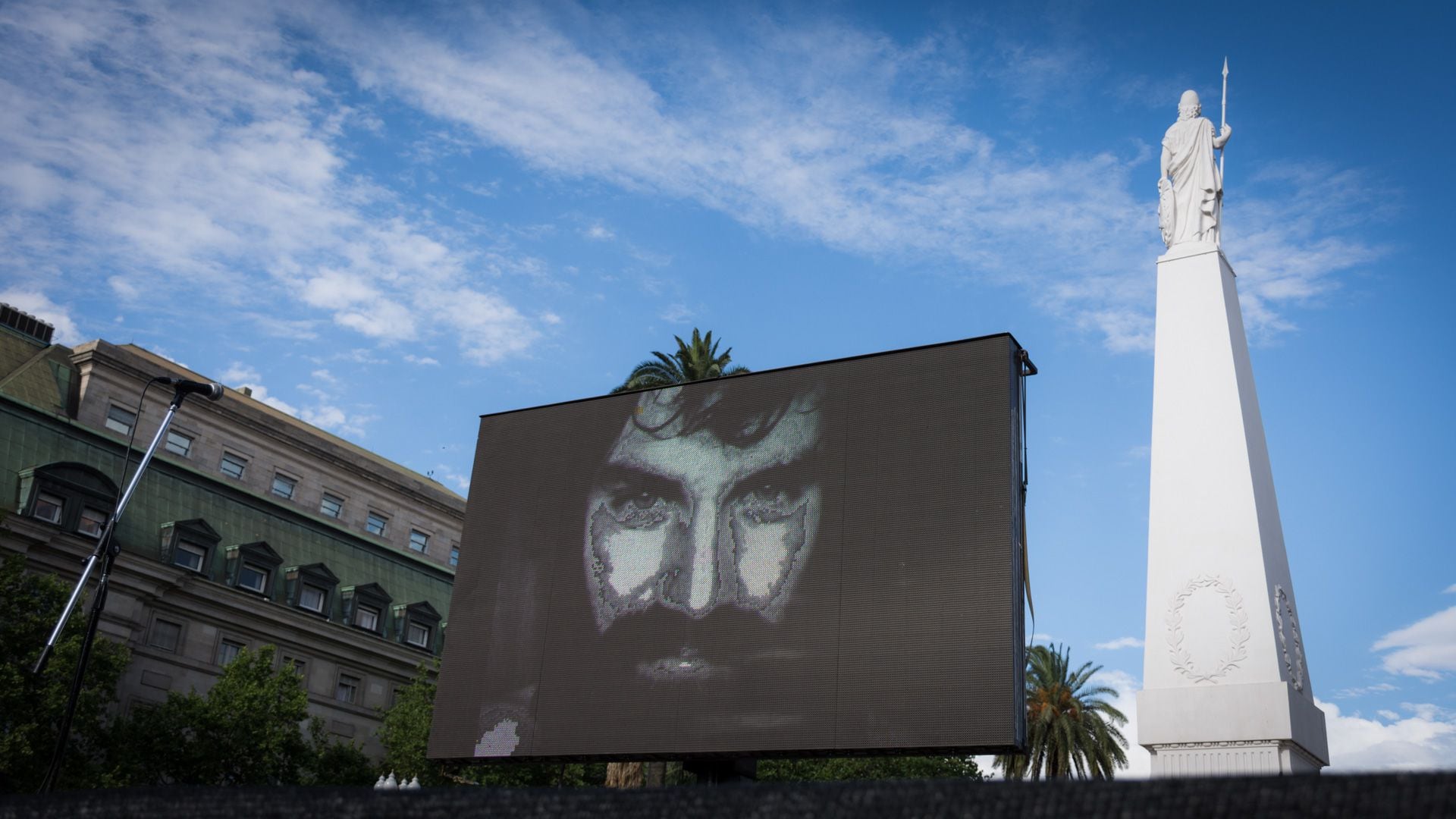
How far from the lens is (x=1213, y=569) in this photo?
619 inches

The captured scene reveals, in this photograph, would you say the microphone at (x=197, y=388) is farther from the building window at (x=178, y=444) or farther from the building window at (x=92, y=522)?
the building window at (x=178, y=444)

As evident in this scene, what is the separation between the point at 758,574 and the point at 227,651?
3000cm

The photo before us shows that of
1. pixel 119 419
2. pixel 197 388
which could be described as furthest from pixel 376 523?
pixel 197 388

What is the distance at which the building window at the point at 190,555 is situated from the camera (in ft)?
129

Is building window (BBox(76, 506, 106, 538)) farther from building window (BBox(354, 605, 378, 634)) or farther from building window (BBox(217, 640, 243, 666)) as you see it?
building window (BBox(354, 605, 378, 634))

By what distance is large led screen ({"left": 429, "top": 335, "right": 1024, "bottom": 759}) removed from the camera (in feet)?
44.1

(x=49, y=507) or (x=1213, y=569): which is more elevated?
(x=49, y=507)

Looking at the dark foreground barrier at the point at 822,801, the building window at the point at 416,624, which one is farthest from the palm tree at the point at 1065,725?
the dark foreground barrier at the point at 822,801

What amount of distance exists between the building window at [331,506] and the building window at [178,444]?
5584 mm

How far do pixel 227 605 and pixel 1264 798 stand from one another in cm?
4157

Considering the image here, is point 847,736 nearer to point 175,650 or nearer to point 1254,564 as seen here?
point 1254,564

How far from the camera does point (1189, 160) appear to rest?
63.5ft

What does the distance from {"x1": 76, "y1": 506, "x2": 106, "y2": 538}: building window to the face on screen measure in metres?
26.3

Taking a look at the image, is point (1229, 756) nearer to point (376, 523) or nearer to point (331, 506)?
point (331, 506)
